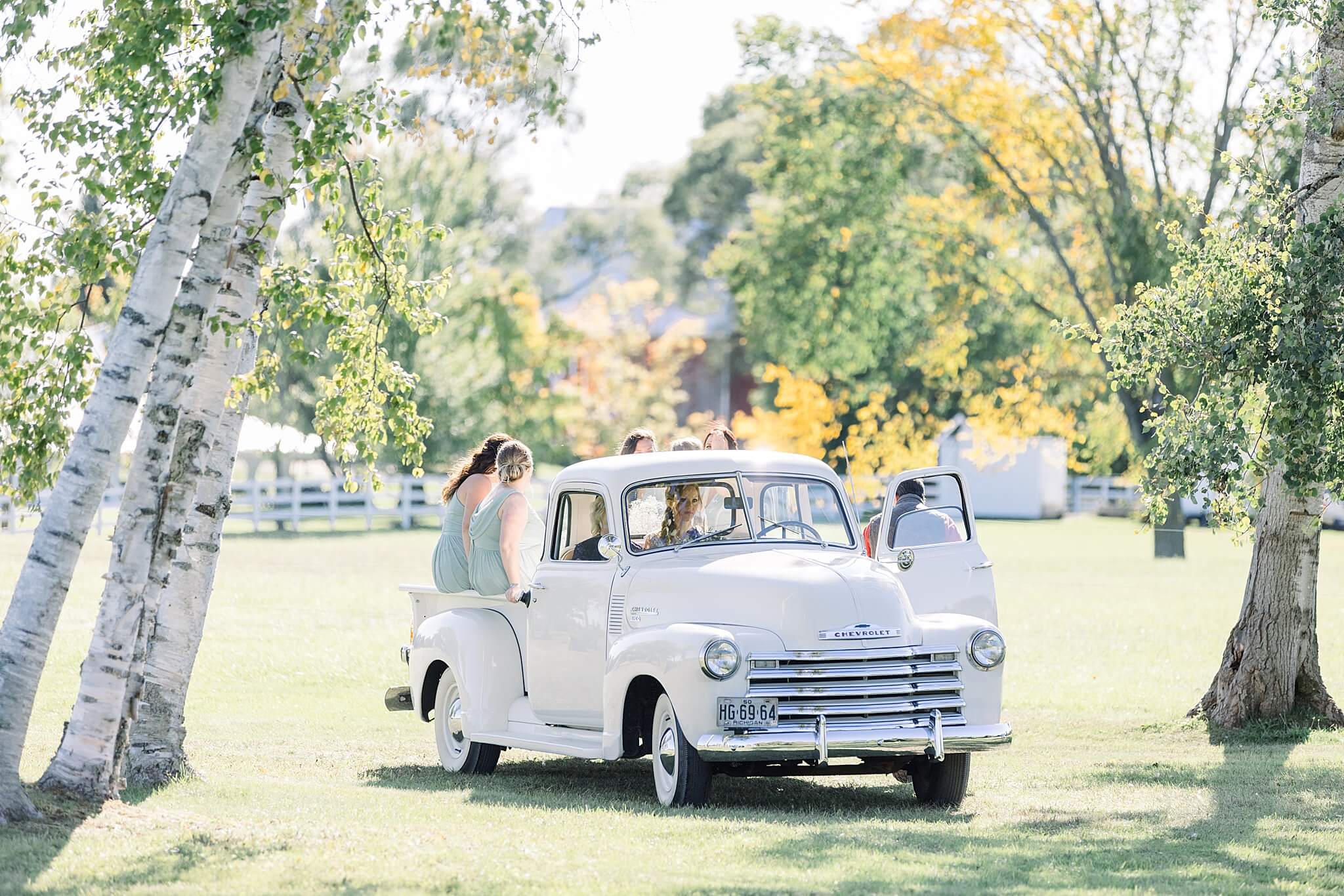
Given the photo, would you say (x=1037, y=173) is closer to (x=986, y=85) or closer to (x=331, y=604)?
(x=986, y=85)

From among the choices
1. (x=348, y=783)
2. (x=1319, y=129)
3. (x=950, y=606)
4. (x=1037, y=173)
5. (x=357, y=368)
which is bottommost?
(x=348, y=783)

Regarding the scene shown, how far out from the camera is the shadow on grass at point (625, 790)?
33.5 feet

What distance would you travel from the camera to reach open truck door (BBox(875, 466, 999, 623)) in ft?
37.3

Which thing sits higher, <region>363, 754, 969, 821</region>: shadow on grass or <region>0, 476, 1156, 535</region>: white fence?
<region>0, 476, 1156, 535</region>: white fence

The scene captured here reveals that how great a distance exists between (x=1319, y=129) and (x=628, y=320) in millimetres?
59777

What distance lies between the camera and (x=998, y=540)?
49156 mm

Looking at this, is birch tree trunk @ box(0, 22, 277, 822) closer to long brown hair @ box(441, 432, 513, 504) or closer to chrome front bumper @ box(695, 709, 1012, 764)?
chrome front bumper @ box(695, 709, 1012, 764)

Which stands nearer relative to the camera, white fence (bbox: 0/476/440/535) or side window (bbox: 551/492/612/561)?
side window (bbox: 551/492/612/561)

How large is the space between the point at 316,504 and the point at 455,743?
46066 millimetres

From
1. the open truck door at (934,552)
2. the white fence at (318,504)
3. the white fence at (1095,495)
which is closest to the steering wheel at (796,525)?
the open truck door at (934,552)

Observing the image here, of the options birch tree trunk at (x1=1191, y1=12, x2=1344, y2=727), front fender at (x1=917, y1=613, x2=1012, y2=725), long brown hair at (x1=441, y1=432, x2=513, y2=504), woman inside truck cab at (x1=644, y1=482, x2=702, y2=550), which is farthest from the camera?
birch tree trunk at (x1=1191, y1=12, x2=1344, y2=727)

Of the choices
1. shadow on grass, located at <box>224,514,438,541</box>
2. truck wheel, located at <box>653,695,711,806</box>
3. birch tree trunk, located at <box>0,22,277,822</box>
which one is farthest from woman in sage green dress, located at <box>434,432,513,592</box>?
shadow on grass, located at <box>224,514,438,541</box>

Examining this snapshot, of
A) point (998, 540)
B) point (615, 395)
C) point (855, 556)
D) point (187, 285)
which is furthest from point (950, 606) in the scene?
point (615, 395)

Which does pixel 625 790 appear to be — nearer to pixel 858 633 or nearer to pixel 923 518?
pixel 858 633
